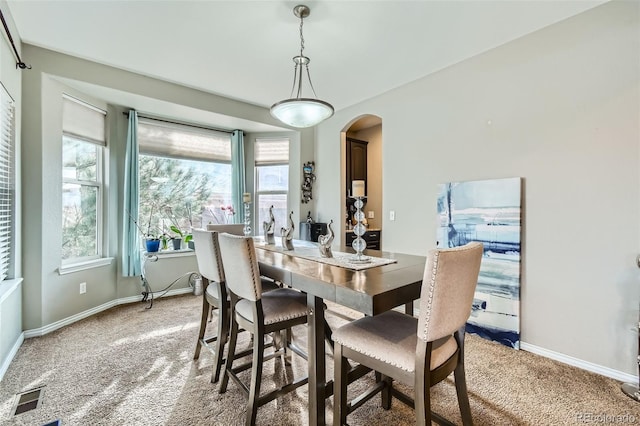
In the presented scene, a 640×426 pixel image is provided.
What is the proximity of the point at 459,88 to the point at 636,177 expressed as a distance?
1650 mm

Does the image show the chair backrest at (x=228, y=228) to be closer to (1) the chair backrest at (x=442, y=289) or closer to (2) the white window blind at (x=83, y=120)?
(2) the white window blind at (x=83, y=120)

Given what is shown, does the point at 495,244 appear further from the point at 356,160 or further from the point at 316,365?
the point at 356,160

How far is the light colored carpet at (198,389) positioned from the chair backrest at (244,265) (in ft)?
2.53

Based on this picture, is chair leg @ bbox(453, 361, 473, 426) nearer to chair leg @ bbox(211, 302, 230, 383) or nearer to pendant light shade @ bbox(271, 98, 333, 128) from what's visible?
chair leg @ bbox(211, 302, 230, 383)

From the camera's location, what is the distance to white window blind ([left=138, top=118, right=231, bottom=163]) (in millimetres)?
4027

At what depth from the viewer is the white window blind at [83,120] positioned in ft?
10.4

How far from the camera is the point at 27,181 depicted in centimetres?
276

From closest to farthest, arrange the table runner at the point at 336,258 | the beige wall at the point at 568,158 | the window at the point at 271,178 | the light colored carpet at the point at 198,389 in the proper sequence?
1. the light colored carpet at the point at 198,389
2. the table runner at the point at 336,258
3. the beige wall at the point at 568,158
4. the window at the point at 271,178

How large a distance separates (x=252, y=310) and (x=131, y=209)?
2914mm

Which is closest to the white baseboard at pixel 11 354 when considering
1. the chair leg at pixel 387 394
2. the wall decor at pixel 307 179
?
the chair leg at pixel 387 394

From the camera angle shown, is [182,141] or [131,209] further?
[182,141]

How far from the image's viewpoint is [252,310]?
1.72 meters

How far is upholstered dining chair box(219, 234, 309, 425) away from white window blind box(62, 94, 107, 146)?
9.24 ft

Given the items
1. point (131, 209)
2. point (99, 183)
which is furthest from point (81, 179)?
point (131, 209)
